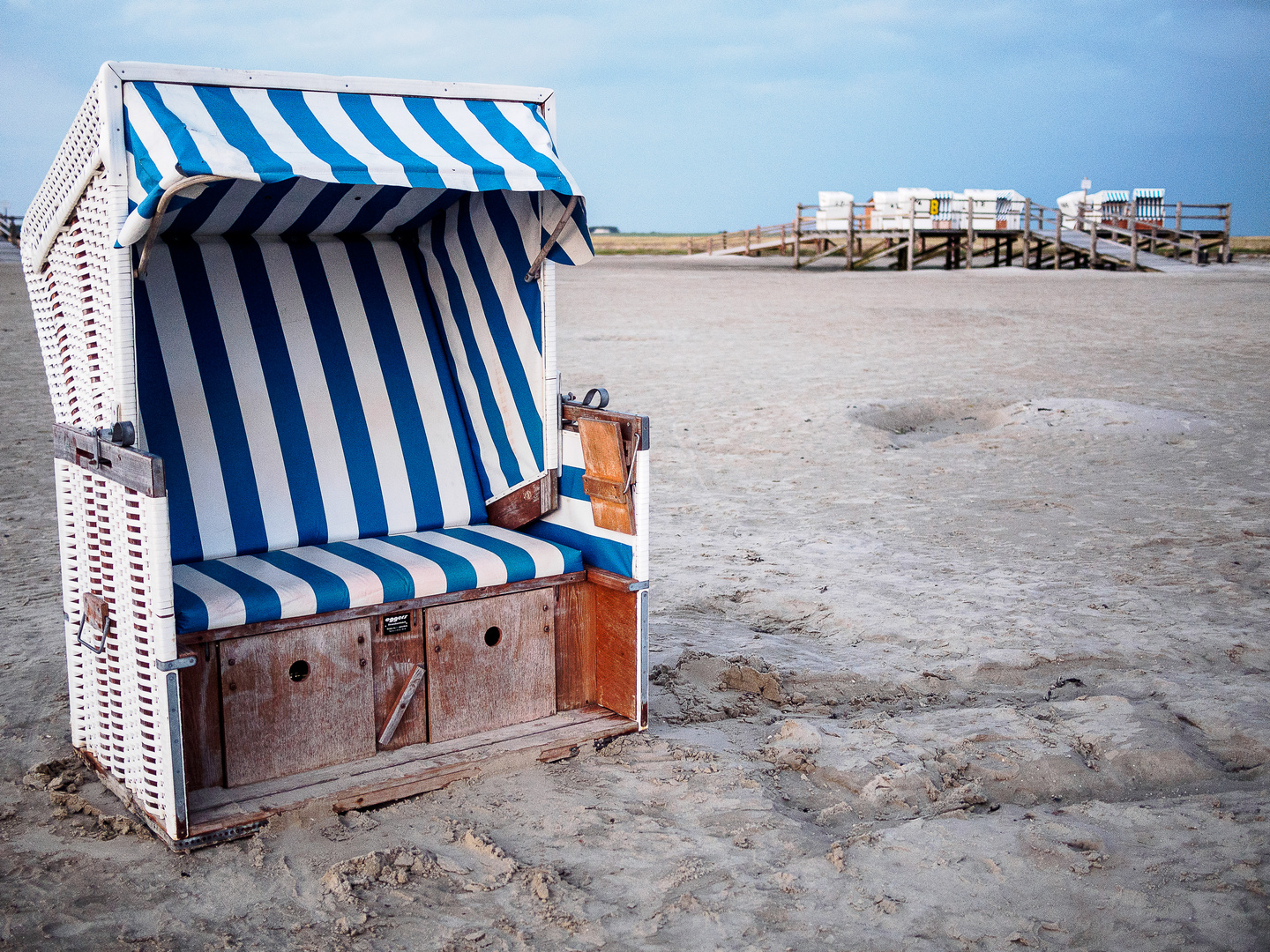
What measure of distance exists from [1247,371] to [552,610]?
953 cm

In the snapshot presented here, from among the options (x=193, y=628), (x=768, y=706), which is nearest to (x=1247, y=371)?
(x=768, y=706)

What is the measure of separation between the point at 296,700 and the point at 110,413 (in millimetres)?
1034

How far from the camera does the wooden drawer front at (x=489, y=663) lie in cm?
369

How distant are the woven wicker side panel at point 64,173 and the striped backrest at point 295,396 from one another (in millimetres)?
395

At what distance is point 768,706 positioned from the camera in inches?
164

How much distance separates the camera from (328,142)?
3.18m

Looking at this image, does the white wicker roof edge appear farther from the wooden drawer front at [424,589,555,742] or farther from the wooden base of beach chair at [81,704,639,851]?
the wooden base of beach chair at [81,704,639,851]

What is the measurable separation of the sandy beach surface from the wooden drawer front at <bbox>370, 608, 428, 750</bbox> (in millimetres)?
333

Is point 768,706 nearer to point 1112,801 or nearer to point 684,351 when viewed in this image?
point 1112,801

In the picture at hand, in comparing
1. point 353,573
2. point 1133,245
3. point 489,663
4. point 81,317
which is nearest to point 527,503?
point 489,663

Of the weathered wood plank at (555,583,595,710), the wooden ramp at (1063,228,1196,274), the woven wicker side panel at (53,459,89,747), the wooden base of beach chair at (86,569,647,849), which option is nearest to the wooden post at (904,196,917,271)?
the wooden ramp at (1063,228,1196,274)

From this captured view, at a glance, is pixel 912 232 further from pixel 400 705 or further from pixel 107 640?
pixel 107 640

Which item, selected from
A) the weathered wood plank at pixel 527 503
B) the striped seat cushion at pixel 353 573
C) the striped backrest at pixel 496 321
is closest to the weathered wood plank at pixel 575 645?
the striped seat cushion at pixel 353 573

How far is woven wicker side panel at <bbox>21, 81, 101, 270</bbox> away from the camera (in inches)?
122
